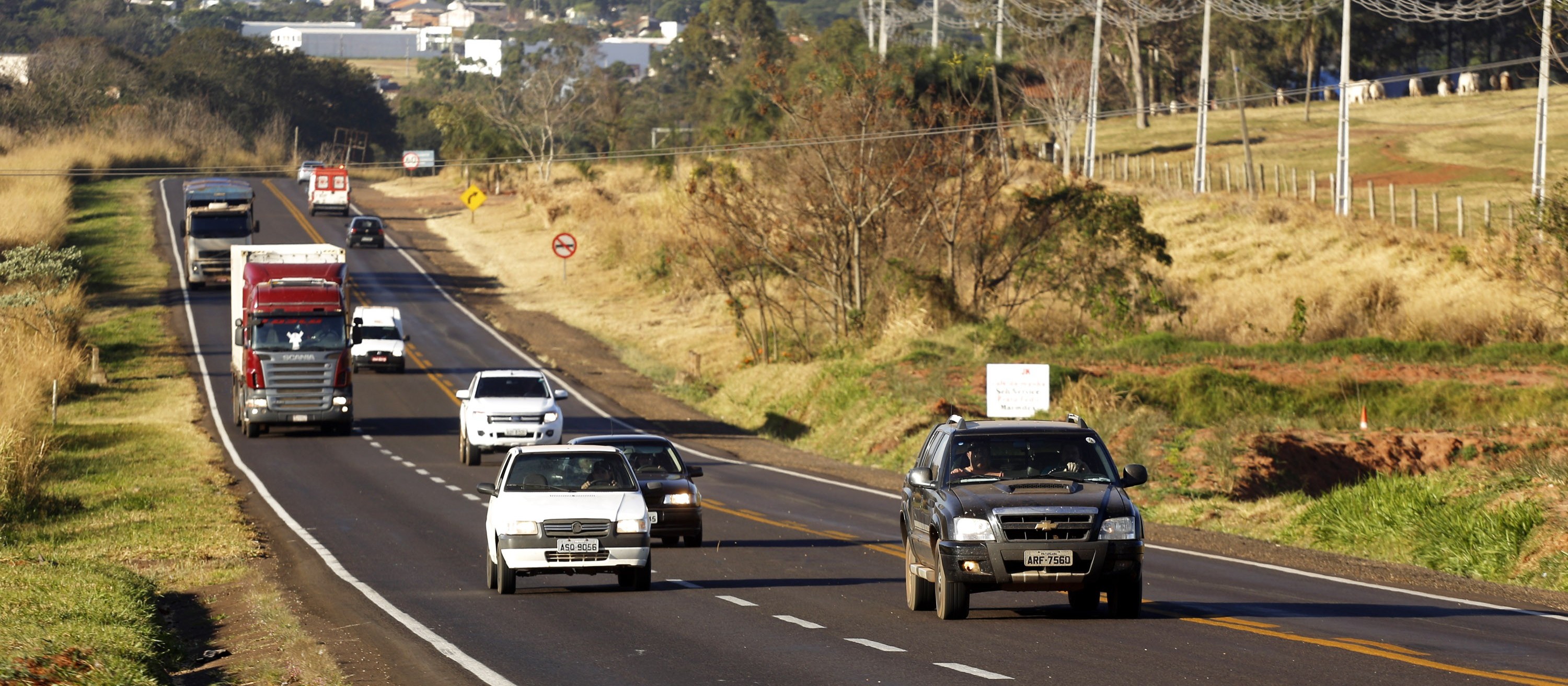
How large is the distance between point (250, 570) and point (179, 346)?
38358 millimetres

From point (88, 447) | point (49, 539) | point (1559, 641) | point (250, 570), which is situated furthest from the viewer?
point (88, 447)

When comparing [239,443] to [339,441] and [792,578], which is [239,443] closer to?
[339,441]

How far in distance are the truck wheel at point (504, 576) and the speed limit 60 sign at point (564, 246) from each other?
52744 mm

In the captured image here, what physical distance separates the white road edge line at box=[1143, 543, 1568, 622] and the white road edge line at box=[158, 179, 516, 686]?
745cm

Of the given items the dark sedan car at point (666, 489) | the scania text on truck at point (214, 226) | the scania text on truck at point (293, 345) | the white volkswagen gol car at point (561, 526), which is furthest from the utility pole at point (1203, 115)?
the white volkswagen gol car at point (561, 526)

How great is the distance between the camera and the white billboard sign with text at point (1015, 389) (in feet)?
99.3

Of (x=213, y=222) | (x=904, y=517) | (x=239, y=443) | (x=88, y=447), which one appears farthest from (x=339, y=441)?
(x=213, y=222)

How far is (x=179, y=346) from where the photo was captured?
55125 millimetres

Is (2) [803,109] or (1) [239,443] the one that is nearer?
(1) [239,443]

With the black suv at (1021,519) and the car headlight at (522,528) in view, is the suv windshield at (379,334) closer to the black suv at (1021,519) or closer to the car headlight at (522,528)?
the car headlight at (522,528)

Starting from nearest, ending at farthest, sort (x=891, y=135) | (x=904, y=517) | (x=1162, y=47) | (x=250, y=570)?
1. (x=904, y=517)
2. (x=250, y=570)
3. (x=891, y=135)
4. (x=1162, y=47)

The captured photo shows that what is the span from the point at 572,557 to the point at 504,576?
32.6 inches

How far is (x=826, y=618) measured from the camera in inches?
577

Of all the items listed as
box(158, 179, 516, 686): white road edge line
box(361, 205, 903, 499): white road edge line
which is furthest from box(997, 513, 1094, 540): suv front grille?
box(361, 205, 903, 499): white road edge line
